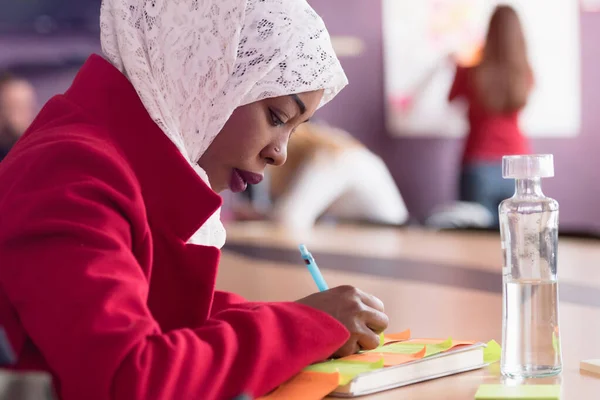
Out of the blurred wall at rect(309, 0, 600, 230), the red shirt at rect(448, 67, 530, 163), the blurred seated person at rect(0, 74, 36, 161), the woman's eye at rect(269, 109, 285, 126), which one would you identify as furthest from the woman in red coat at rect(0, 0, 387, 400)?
the blurred wall at rect(309, 0, 600, 230)

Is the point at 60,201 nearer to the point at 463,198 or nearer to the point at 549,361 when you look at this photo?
the point at 549,361

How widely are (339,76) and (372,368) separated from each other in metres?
0.35

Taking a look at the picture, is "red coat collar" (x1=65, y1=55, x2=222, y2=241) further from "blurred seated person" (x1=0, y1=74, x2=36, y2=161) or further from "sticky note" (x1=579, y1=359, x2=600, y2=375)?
"blurred seated person" (x1=0, y1=74, x2=36, y2=161)

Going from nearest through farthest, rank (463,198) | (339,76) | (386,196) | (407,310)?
1. (339,76)
2. (407,310)
3. (386,196)
4. (463,198)

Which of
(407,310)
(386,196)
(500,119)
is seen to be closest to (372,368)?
(407,310)

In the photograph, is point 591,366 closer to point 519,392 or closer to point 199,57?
point 519,392

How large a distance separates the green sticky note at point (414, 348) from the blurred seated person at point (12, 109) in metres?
3.71

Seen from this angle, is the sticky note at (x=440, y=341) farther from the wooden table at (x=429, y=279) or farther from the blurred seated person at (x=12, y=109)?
the blurred seated person at (x=12, y=109)

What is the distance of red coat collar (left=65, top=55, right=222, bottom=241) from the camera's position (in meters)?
0.91

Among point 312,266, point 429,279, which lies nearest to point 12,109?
point 429,279

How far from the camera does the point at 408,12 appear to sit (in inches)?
202

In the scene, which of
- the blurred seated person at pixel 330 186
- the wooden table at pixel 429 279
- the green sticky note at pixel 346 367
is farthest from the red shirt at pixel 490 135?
the green sticky note at pixel 346 367

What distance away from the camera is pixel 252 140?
102 centimetres

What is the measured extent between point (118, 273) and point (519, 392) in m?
0.36
